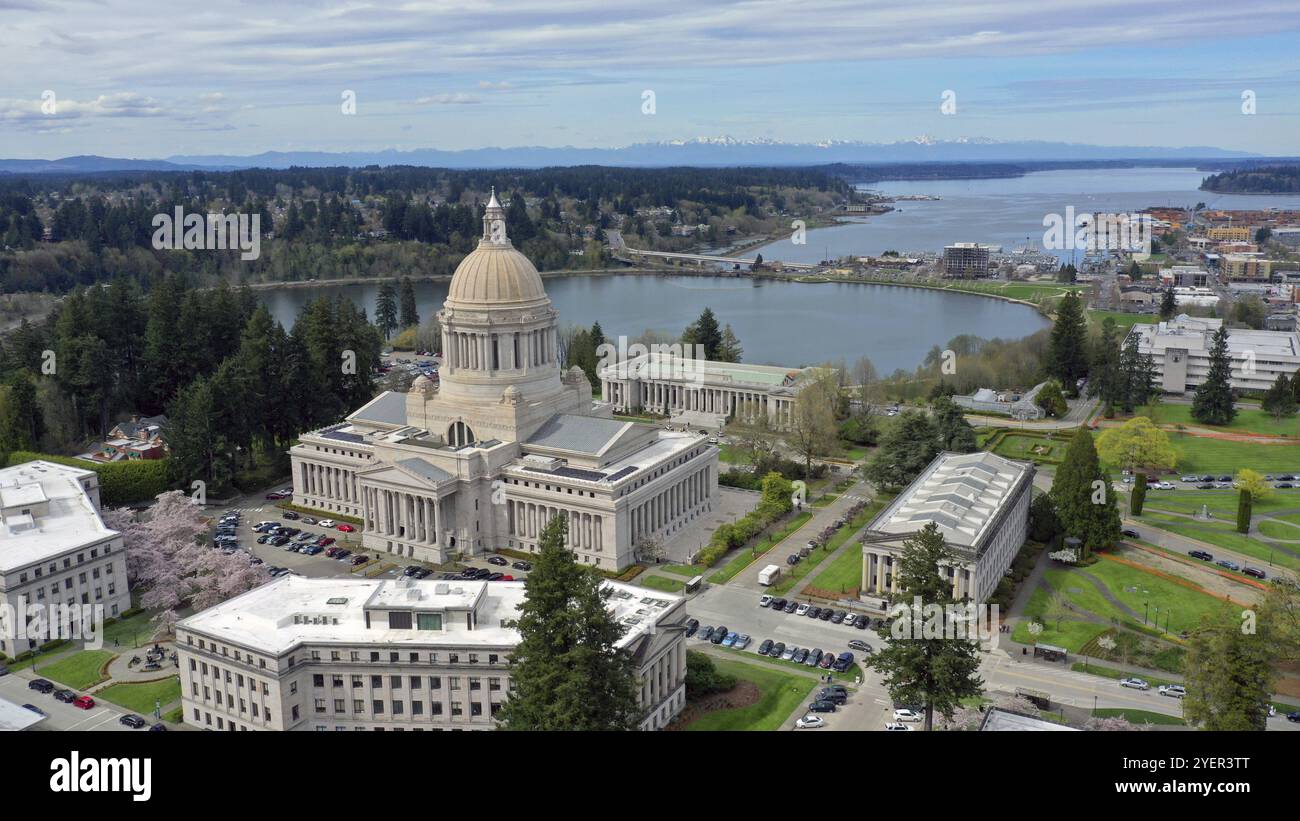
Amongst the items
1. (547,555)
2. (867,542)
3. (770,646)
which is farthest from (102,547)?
(867,542)

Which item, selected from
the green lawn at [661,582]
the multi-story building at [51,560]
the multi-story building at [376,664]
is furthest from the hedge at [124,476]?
the green lawn at [661,582]

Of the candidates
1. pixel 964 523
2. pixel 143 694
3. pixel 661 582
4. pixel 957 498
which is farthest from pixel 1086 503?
pixel 143 694

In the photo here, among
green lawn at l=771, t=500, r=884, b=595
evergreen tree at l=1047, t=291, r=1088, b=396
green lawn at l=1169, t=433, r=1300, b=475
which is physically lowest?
green lawn at l=771, t=500, r=884, b=595

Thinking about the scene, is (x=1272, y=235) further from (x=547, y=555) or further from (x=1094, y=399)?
(x=547, y=555)

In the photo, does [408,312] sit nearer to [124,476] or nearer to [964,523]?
[124,476]

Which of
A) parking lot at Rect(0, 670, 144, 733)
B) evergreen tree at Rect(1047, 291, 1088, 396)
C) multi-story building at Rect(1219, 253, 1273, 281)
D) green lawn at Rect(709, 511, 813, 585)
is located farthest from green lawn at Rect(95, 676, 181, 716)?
multi-story building at Rect(1219, 253, 1273, 281)

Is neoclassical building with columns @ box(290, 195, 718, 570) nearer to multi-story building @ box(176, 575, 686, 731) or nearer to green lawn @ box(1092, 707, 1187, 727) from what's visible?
multi-story building @ box(176, 575, 686, 731)
